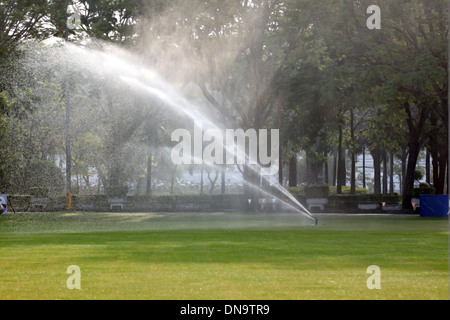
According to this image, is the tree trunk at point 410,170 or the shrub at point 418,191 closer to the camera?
the tree trunk at point 410,170

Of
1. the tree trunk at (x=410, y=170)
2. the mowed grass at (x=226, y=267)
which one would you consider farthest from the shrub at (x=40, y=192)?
the mowed grass at (x=226, y=267)

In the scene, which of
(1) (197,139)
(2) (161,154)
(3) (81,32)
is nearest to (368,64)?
(3) (81,32)

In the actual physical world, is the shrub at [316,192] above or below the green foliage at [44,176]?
below

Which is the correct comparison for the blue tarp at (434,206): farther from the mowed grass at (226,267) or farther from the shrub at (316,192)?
the mowed grass at (226,267)

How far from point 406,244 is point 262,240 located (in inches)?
176

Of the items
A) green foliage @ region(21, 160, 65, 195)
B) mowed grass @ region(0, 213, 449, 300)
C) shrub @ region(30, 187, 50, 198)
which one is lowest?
mowed grass @ region(0, 213, 449, 300)

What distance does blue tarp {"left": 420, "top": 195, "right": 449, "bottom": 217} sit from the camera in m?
42.9

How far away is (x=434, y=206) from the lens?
43031 mm

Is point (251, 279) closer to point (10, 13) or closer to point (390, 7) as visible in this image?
point (390, 7)

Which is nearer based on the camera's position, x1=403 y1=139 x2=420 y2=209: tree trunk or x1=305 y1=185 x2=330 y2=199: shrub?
x1=403 y1=139 x2=420 y2=209: tree trunk

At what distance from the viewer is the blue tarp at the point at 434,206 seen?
141 ft

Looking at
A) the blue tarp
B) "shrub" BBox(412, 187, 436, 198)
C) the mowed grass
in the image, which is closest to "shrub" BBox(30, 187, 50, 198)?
"shrub" BBox(412, 187, 436, 198)

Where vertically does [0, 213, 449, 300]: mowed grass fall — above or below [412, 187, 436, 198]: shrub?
below

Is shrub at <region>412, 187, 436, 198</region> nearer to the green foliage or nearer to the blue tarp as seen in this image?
the blue tarp
